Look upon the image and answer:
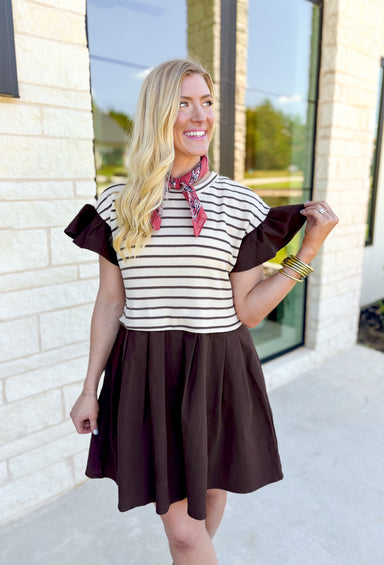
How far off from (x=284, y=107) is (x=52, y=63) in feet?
8.17

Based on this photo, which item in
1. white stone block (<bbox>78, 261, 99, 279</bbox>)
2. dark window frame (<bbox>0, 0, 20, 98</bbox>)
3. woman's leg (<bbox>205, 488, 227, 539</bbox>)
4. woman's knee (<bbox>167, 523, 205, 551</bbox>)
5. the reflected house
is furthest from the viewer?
the reflected house

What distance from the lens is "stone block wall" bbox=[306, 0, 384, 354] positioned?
3492mm

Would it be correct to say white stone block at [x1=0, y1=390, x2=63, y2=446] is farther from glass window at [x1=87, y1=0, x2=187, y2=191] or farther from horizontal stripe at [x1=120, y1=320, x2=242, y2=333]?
glass window at [x1=87, y1=0, x2=187, y2=191]

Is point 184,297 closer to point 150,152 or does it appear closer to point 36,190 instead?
point 150,152

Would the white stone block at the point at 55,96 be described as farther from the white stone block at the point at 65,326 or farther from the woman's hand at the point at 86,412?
the woman's hand at the point at 86,412

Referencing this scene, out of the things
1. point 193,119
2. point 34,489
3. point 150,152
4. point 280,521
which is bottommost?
point 280,521

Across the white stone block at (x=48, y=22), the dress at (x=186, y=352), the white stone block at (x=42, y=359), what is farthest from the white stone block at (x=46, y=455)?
the white stone block at (x=48, y=22)

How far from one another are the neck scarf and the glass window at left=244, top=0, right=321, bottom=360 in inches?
79.0

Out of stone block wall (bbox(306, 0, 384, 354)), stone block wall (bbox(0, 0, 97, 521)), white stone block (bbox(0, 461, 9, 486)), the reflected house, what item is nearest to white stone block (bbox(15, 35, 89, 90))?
stone block wall (bbox(0, 0, 97, 521))

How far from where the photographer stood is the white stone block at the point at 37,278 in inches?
77.4

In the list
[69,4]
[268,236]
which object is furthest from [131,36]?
[268,236]

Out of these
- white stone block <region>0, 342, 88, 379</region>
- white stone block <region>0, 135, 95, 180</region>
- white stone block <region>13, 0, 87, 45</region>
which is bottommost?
white stone block <region>0, 342, 88, 379</region>

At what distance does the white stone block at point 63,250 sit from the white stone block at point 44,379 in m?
0.55

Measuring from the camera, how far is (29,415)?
84.5 inches
